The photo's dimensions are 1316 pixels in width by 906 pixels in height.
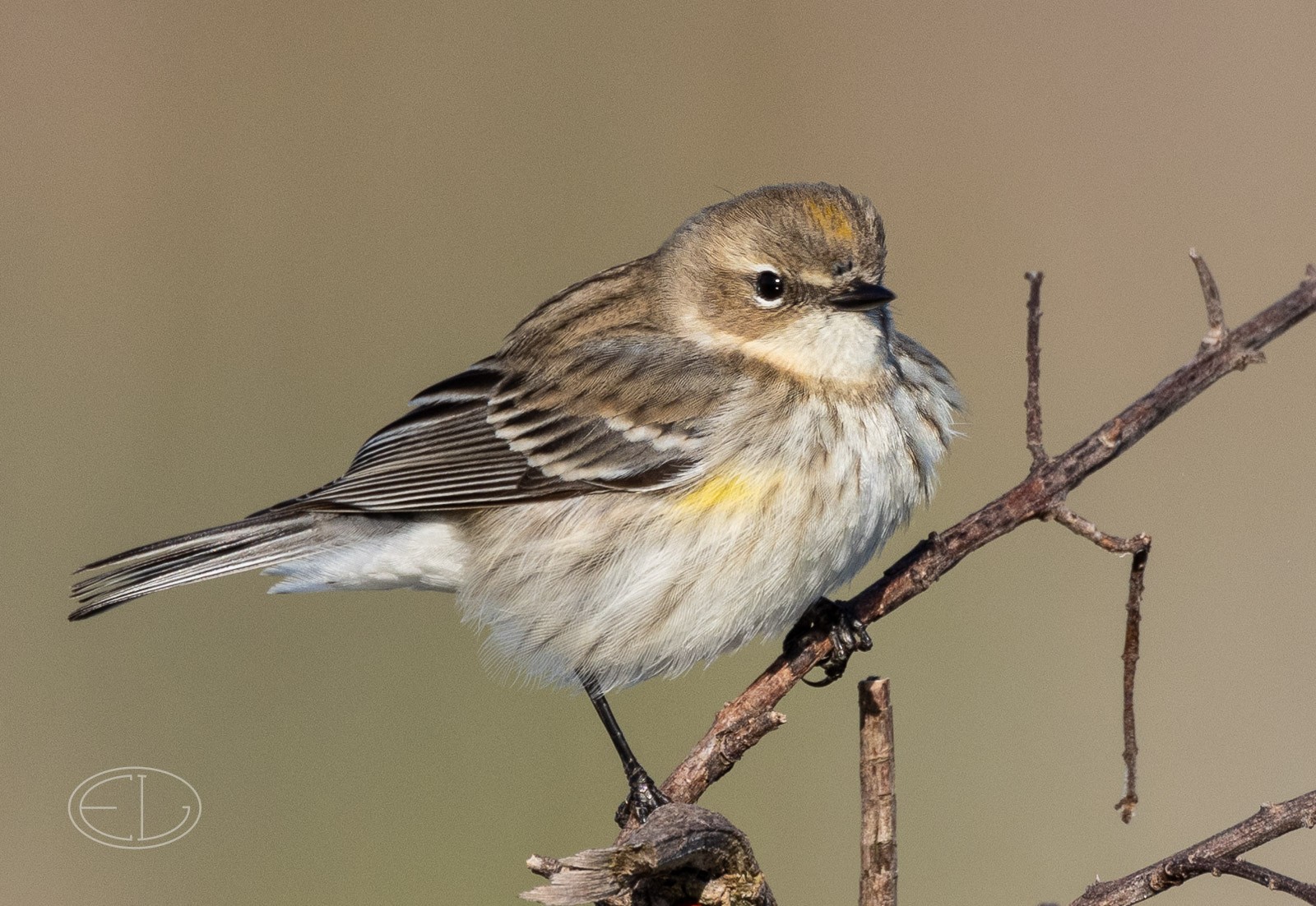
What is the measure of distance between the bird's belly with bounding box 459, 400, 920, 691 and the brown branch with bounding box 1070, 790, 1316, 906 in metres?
1.88

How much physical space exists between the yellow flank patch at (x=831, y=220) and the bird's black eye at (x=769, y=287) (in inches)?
8.7

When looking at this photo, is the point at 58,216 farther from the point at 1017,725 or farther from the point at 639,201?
the point at 1017,725

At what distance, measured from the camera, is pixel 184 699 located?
5.97 meters

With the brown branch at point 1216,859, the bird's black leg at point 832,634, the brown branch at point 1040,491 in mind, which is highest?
the bird's black leg at point 832,634

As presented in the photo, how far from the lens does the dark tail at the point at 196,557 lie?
448 centimetres

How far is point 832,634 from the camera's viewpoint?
4215 millimetres

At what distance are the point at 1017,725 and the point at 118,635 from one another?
4.08m

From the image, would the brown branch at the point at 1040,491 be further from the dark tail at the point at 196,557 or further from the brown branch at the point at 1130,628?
the dark tail at the point at 196,557

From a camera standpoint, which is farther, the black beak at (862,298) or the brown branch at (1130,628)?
the black beak at (862,298)

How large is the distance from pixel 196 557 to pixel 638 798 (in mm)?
1696

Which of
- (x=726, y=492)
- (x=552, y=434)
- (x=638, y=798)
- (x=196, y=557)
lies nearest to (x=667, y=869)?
(x=726, y=492)

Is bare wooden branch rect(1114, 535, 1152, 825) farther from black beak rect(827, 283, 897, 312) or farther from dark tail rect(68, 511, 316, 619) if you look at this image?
dark tail rect(68, 511, 316, 619)

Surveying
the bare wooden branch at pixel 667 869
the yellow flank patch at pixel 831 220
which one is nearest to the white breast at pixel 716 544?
the yellow flank patch at pixel 831 220

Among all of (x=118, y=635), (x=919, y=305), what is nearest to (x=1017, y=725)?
(x=919, y=305)
